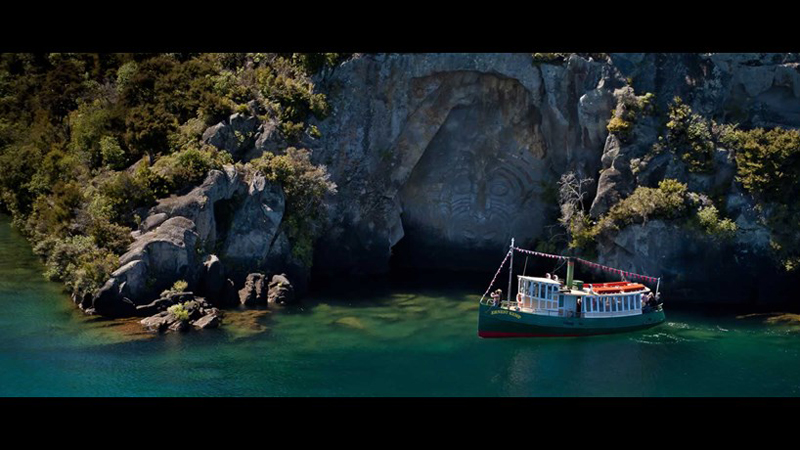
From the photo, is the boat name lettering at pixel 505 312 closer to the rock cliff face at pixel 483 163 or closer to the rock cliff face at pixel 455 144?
the rock cliff face at pixel 483 163

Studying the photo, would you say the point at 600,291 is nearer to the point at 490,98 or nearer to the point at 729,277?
the point at 729,277

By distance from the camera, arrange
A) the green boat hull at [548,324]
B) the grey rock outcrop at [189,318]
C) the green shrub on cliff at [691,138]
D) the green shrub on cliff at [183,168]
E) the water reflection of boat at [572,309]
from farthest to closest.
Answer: the green shrub on cliff at [691,138] → the green shrub on cliff at [183,168] → the water reflection of boat at [572,309] → the green boat hull at [548,324] → the grey rock outcrop at [189,318]

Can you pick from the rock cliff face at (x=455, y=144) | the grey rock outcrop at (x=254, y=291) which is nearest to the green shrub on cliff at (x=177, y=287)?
the grey rock outcrop at (x=254, y=291)

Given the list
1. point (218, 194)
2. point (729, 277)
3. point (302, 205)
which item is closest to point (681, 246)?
point (729, 277)

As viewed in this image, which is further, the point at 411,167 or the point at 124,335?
the point at 411,167

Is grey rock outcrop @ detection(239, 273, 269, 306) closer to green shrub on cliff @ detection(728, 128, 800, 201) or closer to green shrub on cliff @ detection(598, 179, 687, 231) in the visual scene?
green shrub on cliff @ detection(598, 179, 687, 231)

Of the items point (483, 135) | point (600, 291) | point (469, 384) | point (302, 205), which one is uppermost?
point (483, 135)
